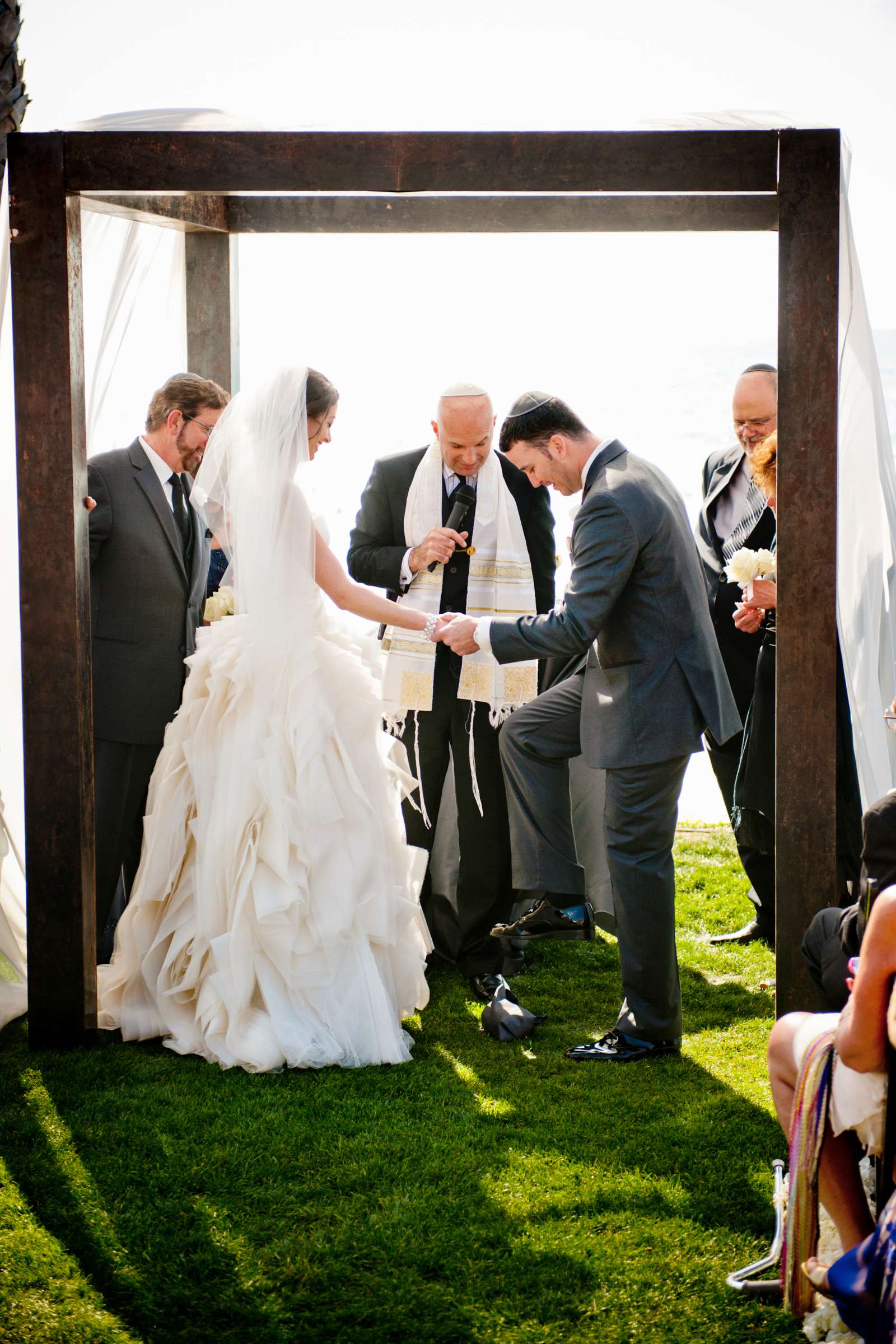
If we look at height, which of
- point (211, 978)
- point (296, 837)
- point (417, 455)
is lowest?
point (211, 978)

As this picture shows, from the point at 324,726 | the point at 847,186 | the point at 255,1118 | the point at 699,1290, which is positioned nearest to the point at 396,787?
A: the point at 324,726

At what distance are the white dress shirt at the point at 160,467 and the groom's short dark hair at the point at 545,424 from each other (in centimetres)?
133

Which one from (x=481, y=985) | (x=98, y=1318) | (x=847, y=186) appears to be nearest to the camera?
(x=98, y=1318)

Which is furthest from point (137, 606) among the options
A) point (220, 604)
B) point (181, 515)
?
point (181, 515)

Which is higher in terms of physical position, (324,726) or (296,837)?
(324,726)

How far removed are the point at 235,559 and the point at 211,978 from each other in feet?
4.22

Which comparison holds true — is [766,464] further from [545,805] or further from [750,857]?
[750,857]

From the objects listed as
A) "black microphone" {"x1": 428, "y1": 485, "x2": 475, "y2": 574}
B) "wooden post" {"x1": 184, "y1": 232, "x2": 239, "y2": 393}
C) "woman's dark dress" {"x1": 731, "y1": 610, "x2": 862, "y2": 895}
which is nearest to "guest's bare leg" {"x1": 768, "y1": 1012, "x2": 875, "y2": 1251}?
"woman's dark dress" {"x1": 731, "y1": 610, "x2": 862, "y2": 895}

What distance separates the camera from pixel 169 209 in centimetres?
450

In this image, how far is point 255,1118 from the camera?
3318mm

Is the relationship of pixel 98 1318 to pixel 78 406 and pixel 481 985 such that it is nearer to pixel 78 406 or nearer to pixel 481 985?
pixel 481 985

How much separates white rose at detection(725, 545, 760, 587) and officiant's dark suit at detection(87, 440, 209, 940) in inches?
77.9

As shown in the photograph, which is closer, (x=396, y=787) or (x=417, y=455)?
(x=396, y=787)

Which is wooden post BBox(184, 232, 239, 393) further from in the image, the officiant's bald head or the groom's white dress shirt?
the groom's white dress shirt
